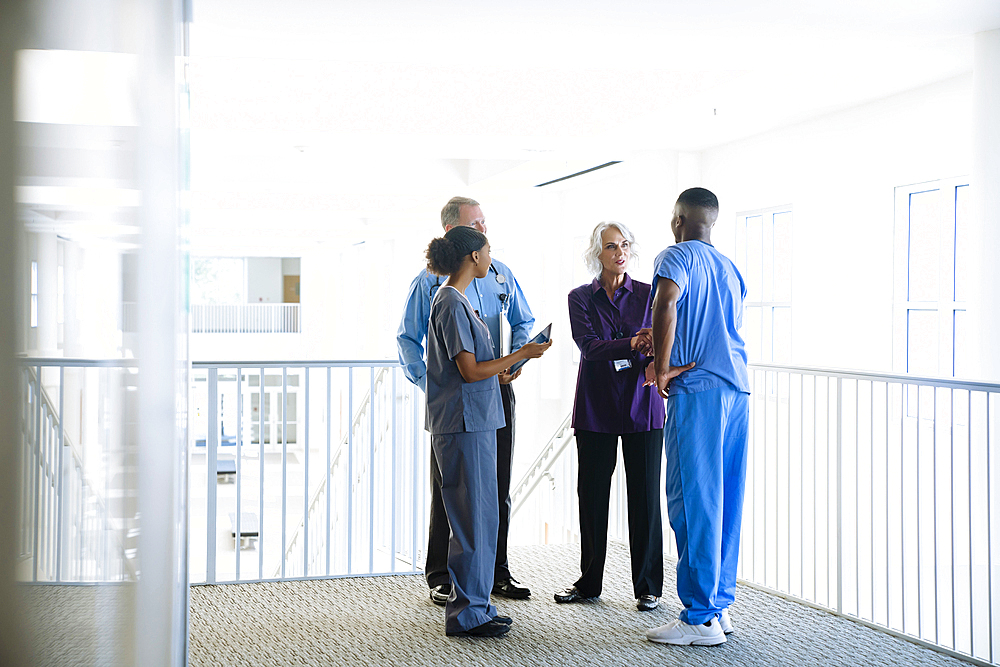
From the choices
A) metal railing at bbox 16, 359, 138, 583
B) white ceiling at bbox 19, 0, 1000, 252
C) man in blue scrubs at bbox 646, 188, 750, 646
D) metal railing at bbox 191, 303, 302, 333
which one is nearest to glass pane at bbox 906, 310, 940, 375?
white ceiling at bbox 19, 0, 1000, 252

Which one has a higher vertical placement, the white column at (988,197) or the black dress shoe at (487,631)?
the white column at (988,197)

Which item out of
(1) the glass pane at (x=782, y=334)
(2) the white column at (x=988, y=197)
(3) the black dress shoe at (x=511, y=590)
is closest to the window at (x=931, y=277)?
(1) the glass pane at (x=782, y=334)

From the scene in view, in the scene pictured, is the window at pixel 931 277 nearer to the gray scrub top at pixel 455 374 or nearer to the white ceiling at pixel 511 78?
the white ceiling at pixel 511 78

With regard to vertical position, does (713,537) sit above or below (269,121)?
below

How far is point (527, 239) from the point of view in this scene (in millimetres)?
9984

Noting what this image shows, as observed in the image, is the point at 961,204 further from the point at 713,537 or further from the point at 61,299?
the point at 61,299

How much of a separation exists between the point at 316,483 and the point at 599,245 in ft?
40.8

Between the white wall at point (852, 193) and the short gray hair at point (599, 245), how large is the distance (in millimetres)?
1906

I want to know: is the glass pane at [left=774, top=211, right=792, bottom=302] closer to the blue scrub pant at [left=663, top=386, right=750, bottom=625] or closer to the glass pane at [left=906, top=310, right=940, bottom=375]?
the glass pane at [left=906, top=310, right=940, bottom=375]

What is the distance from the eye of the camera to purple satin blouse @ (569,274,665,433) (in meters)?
3.30

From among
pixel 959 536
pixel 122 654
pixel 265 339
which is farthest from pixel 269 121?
pixel 265 339

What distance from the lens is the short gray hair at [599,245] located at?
3357mm

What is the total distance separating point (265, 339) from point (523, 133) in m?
18.7

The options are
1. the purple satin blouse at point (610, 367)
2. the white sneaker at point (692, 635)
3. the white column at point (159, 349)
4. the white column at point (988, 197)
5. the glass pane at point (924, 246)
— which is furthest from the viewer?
the glass pane at point (924, 246)
